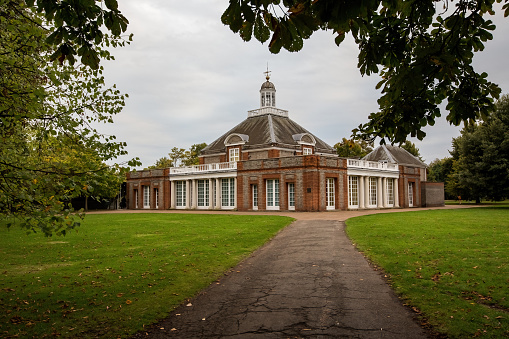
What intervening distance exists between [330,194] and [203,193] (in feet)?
50.6

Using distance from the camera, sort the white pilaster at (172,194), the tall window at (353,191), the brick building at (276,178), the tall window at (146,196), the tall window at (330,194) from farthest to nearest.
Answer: the tall window at (146,196)
the white pilaster at (172,194)
the tall window at (353,191)
the tall window at (330,194)
the brick building at (276,178)

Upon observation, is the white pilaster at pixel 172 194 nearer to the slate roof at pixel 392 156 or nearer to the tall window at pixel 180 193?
the tall window at pixel 180 193

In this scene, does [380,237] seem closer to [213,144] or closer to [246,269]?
[246,269]

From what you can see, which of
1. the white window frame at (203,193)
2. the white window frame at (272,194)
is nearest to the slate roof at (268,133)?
the white window frame at (203,193)

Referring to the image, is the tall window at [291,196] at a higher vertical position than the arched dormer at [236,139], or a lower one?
lower

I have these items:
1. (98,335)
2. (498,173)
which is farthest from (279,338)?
(498,173)

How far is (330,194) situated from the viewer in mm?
36062

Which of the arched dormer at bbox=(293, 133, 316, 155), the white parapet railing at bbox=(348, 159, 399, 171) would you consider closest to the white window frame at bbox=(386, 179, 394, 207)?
the white parapet railing at bbox=(348, 159, 399, 171)

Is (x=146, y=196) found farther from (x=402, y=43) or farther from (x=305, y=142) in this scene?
(x=402, y=43)

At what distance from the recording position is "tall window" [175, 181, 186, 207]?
152 ft

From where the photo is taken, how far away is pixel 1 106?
5648mm

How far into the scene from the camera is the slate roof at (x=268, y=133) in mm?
42844

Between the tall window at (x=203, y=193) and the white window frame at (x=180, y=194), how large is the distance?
101 inches

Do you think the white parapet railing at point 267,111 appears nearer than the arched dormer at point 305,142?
No
